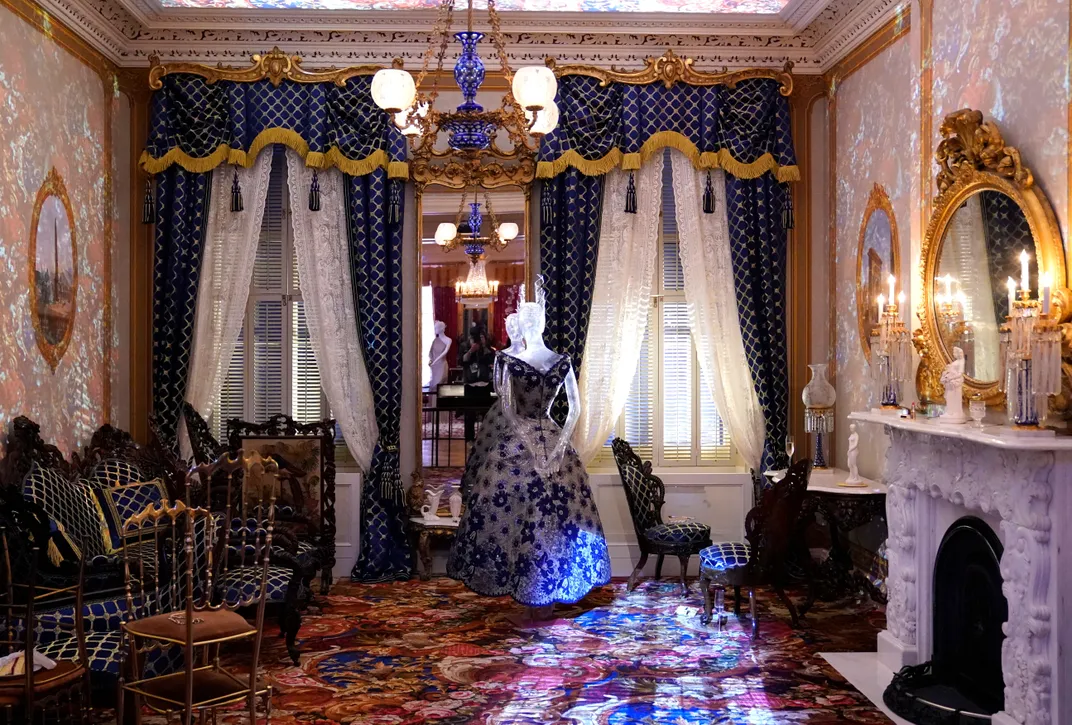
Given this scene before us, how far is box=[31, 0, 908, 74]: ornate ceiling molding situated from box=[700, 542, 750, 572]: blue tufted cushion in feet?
12.0

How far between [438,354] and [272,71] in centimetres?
242

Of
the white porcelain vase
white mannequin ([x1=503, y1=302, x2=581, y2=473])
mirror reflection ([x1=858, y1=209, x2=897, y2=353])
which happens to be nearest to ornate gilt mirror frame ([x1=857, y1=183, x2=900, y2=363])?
mirror reflection ([x1=858, y1=209, x2=897, y2=353])

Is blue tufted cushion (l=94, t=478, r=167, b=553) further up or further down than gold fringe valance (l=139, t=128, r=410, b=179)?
further down

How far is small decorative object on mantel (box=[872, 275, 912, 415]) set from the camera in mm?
5789

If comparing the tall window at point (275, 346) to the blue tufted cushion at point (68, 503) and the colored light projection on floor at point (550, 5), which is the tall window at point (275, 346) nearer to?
the colored light projection on floor at point (550, 5)

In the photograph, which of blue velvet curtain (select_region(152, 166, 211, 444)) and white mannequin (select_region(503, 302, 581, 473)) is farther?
blue velvet curtain (select_region(152, 166, 211, 444))

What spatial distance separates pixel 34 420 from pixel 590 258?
12.9 ft

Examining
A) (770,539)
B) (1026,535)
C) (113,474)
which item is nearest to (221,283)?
(113,474)

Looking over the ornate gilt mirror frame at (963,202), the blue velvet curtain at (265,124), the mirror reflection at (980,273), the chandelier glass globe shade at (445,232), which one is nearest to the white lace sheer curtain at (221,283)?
the blue velvet curtain at (265,124)

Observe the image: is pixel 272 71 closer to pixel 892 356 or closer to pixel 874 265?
pixel 874 265

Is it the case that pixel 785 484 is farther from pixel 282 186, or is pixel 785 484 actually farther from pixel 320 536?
pixel 282 186

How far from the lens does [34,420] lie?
650cm

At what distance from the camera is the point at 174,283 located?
316 inches

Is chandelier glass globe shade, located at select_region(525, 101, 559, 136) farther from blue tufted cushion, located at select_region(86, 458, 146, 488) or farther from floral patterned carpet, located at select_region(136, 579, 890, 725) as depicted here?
blue tufted cushion, located at select_region(86, 458, 146, 488)
